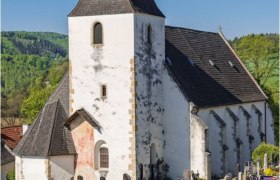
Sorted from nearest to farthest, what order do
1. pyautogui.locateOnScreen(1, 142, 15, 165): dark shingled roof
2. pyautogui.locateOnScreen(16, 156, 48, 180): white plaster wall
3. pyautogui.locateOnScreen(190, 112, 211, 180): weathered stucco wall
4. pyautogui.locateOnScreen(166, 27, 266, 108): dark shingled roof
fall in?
pyautogui.locateOnScreen(16, 156, 48, 180): white plaster wall < pyautogui.locateOnScreen(190, 112, 211, 180): weathered stucco wall < pyautogui.locateOnScreen(166, 27, 266, 108): dark shingled roof < pyautogui.locateOnScreen(1, 142, 15, 165): dark shingled roof

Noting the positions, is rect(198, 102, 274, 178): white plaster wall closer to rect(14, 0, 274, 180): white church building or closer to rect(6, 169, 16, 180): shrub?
rect(14, 0, 274, 180): white church building

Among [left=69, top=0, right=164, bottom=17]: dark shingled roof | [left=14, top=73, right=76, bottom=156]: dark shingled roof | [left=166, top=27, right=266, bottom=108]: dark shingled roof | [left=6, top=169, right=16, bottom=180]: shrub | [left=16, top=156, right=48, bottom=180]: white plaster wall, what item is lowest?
[left=6, top=169, right=16, bottom=180]: shrub

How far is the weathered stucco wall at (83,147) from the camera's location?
125 feet

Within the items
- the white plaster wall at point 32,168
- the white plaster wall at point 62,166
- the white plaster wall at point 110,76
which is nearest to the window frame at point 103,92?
the white plaster wall at point 110,76

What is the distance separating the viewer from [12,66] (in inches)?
7657

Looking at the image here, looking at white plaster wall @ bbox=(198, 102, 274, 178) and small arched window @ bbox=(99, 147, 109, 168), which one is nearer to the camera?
small arched window @ bbox=(99, 147, 109, 168)

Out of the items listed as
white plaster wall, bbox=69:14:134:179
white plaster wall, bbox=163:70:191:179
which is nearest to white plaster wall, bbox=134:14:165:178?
white plaster wall, bbox=163:70:191:179

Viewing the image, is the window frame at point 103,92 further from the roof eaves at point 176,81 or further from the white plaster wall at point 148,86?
the roof eaves at point 176,81

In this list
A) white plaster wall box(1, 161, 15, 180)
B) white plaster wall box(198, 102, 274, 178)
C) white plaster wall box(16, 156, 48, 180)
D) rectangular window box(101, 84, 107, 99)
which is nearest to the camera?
white plaster wall box(16, 156, 48, 180)

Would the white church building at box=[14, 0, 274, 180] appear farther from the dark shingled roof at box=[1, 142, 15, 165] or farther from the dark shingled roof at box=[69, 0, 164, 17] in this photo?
the dark shingled roof at box=[1, 142, 15, 165]

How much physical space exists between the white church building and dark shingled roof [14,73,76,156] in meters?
→ 0.07

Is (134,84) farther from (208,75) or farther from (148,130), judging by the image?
(208,75)

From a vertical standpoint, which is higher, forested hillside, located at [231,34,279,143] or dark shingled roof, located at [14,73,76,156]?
forested hillside, located at [231,34,279,143]

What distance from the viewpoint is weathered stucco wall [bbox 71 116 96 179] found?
38.2 metres
